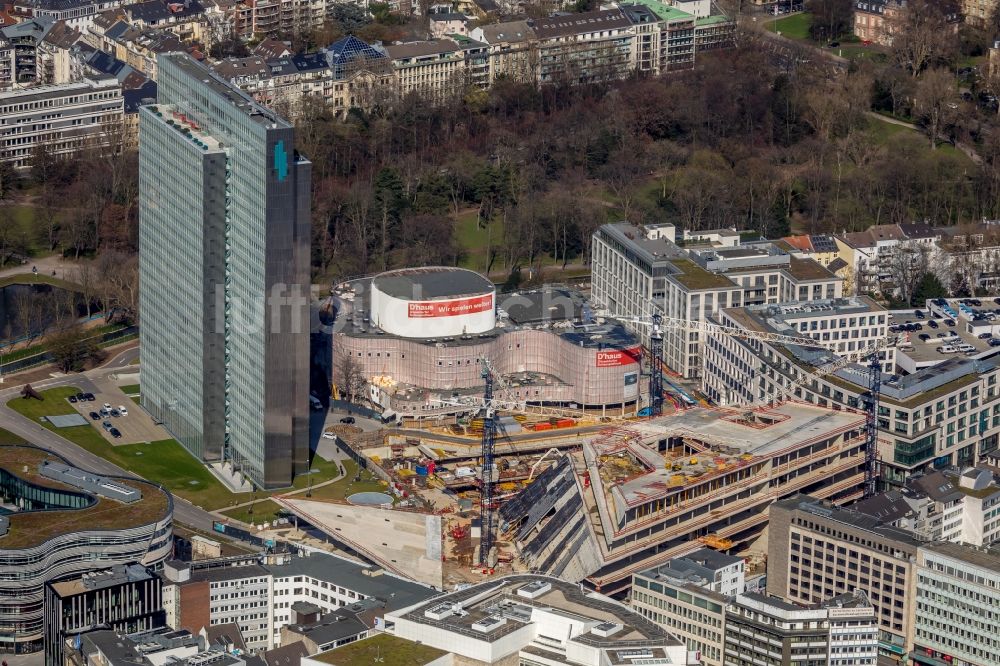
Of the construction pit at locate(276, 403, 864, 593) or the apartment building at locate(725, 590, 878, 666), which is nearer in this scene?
the apartment building at locate(725, 590, 878, 666)

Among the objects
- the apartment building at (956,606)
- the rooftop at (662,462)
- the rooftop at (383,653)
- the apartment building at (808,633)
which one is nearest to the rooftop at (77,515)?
the rooftop at (383,653)

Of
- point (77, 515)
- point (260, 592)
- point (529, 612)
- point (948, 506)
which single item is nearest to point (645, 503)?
point (948, 506)

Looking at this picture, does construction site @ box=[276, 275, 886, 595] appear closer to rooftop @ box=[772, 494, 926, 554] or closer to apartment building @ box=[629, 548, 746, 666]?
apartment building @ box=[629, 548, 746, 666]

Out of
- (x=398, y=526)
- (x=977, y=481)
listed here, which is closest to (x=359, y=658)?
(x=398, y=526)

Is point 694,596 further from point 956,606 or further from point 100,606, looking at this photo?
point 100,606

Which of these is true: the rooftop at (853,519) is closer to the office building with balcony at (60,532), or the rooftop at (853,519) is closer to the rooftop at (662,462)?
the rooftop at (662,462)

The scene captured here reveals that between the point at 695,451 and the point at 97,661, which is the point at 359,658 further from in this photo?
the point at 695,451

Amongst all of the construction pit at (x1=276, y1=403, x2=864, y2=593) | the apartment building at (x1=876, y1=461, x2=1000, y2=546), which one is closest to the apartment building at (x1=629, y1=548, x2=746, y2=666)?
the construction pit at (x1=276, y1=403, x2=864, y2=593)
